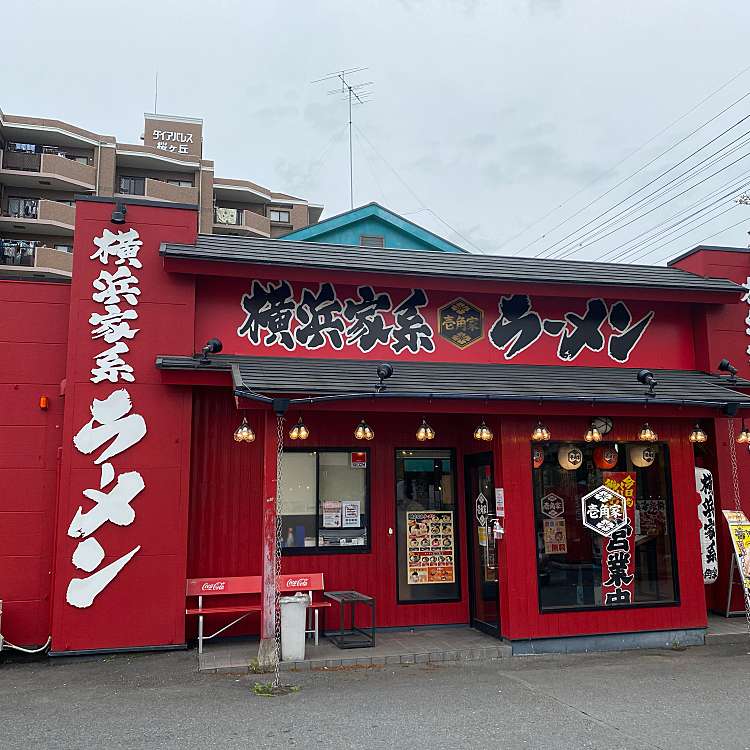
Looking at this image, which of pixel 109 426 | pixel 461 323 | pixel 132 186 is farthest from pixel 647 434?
pixel 132 186

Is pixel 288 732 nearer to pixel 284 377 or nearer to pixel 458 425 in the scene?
pixel 284 377

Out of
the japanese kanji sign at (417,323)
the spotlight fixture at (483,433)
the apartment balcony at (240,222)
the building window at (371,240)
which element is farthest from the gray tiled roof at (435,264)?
the apartment balcony at (240,222)

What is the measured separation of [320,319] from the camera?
9.96 metres

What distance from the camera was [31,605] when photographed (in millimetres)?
8844

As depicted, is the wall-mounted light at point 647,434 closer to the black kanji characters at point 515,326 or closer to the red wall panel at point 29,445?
the black kanji characters at point 515,326

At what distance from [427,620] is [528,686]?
9.04 ft

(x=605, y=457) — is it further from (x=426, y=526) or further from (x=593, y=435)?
(x=426, y=526)

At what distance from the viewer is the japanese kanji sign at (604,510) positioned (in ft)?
30.6

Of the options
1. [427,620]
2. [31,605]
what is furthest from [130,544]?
[427,620]

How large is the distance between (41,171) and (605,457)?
3220 cm

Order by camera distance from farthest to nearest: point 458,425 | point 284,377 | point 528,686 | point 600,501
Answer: point 458,425 < point 600,501 < point 284,377 < point 528,686

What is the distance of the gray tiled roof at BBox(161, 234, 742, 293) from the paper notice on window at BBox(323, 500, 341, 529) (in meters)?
3.38

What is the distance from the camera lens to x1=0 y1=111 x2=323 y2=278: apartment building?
3234 centimetres

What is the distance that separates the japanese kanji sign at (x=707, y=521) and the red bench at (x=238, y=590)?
19.5ft
